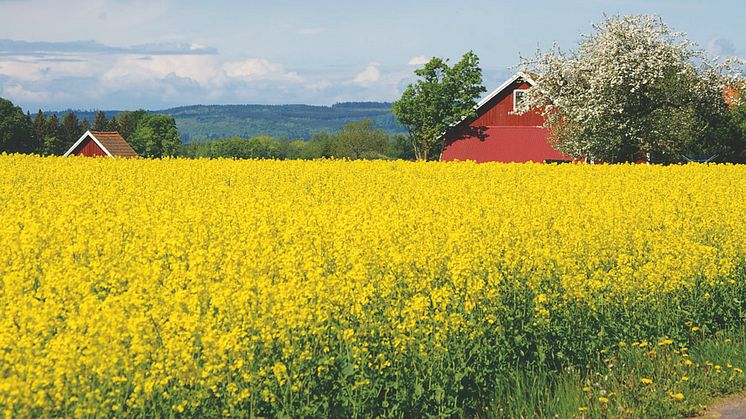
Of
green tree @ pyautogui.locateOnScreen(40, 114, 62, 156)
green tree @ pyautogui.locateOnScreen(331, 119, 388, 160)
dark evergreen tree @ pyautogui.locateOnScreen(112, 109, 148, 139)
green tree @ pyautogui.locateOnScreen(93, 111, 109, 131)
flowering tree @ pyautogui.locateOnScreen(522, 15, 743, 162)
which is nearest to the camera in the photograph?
flowering tree @ pyautogui.locateOnScreen(522, 15, 743, 162)

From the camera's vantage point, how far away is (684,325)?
38.5 feet

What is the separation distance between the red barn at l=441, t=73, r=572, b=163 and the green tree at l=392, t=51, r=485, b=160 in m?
4.85

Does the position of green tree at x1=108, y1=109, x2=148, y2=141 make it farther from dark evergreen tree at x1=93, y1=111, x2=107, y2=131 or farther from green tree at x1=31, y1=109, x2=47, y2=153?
green tree at x1=31, y1=109, x2=47, y2=153

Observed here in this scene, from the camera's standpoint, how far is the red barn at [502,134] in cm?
5753

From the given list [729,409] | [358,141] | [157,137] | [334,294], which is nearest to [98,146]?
[157,137]

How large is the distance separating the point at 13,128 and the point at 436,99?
82.9 metres

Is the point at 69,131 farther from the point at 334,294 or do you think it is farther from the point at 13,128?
the point at 334,294

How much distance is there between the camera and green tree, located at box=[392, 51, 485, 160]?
67.9m

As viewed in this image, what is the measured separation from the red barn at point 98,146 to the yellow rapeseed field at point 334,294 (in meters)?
55.7

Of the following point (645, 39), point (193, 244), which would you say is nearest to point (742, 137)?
point (645, 39)

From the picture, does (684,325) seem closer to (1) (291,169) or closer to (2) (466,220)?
(2) (466,220)

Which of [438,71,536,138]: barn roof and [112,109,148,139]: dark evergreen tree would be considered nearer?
[438,71,536,138]: barn roof

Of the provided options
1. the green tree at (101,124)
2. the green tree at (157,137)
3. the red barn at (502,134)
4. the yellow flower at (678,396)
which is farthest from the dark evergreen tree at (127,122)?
the yellow flower at (678,396)

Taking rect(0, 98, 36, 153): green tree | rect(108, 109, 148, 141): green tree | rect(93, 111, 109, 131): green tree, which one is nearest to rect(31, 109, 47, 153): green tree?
rect(0, 98, 36, 153): green tree
